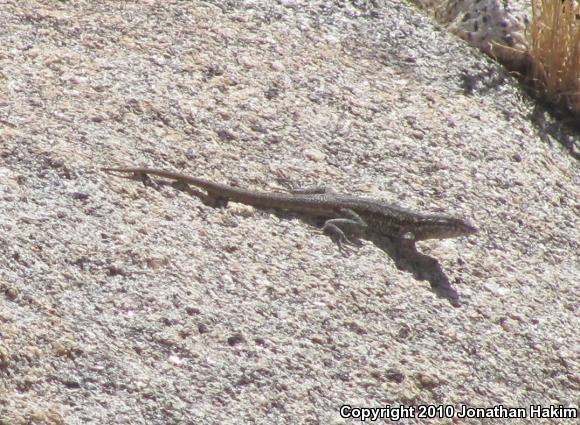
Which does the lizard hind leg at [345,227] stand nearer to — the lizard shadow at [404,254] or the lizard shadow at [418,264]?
the lizard shadow at [404,254]

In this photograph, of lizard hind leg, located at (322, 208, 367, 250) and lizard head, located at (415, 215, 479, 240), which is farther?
lizard head, located at (415, 215, 479, 240)

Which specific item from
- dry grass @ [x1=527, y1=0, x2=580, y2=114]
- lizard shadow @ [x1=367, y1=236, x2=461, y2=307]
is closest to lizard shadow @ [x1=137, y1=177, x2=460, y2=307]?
lizard shadow @ [x1=367, y1=236, x2=461, y2=307]

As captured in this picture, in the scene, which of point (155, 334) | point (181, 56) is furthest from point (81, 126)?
point (155, 334)

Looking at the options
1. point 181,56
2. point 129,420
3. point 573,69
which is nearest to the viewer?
point 129,420

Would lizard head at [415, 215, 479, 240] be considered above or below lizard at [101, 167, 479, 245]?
above

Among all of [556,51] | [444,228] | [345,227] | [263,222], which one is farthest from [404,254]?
[556,51]

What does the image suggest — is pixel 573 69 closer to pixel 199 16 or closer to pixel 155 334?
pixel 199 16

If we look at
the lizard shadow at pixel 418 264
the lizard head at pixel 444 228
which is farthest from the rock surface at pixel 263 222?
the lizard head at pixel 444 228

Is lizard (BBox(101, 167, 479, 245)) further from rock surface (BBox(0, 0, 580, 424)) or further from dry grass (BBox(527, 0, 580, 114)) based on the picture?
dry grass (BBox(527, 0, 580, 114))
